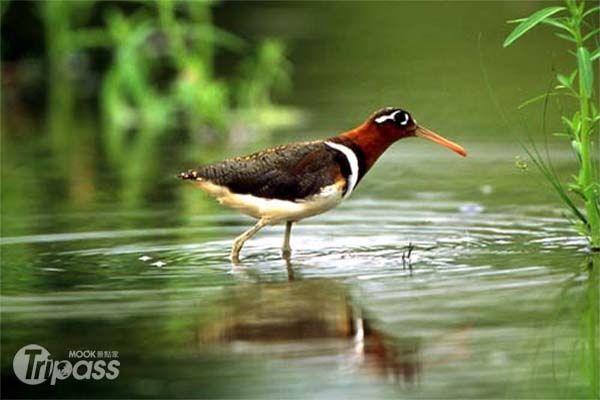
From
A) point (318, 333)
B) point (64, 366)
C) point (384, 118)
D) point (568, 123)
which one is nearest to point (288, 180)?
point (384, 118)

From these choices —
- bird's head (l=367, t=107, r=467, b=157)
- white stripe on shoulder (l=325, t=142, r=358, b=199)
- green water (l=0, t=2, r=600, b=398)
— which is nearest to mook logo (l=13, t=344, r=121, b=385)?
green water (l=0, t=2, r=600, b=398)

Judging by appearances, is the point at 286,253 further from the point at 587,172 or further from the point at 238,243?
the point at 587,172

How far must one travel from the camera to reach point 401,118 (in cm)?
1023

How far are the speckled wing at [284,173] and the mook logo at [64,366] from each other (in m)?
2.61

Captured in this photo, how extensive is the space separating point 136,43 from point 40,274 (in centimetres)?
675

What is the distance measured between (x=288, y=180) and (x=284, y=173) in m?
0.06

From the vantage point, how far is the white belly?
973cm

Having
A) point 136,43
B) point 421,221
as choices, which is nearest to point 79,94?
point 136,43

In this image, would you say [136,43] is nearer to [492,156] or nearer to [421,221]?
[492,156]

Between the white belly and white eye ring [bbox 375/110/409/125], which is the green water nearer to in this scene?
the white belly

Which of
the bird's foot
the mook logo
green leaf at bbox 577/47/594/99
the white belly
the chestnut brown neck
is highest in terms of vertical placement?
green leaf at bbox 577/47/594/99

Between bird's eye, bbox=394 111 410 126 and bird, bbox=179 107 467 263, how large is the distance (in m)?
0.23

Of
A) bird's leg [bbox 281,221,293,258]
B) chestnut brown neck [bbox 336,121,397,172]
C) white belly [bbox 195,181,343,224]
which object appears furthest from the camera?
chestnut brown neck [bbox 336,121,397,172]

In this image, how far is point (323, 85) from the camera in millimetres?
19578
